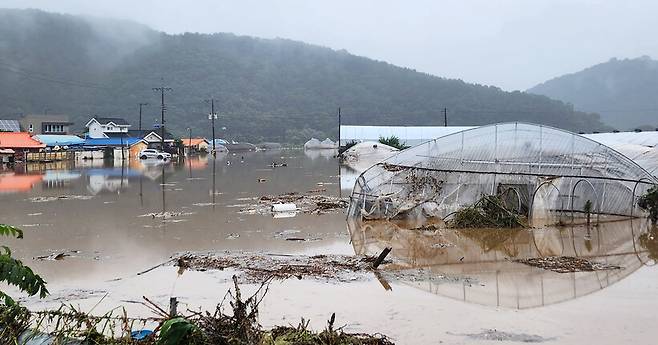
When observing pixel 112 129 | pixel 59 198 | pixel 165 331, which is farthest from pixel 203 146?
pixel 165 331

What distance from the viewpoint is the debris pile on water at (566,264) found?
11375mm

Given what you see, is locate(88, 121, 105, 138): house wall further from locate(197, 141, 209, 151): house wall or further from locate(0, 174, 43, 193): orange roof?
locate(0, 174, 43, 193): orange roof

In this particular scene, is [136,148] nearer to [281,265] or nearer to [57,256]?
[57,256]

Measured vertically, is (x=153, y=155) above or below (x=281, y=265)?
above

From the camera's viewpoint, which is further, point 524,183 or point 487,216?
point 524,183

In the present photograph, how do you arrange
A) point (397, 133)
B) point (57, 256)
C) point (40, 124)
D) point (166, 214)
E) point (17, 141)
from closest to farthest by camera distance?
point (57, 256), point (166, 214), point (17, 141), point (397, 133), point (40, 124)

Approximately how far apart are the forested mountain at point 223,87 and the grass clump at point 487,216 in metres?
101

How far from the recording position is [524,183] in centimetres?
1755

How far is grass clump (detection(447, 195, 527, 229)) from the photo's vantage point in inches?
632

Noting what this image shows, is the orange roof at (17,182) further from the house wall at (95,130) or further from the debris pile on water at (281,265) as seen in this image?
the house wall at (95,130)

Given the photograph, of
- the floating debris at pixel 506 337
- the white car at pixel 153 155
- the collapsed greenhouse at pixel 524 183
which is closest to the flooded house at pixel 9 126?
the white car at pixel 153 155

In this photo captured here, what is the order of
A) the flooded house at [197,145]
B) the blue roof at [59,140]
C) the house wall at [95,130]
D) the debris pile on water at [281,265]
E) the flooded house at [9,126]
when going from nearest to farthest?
1. the debris pile on water at [281,265]
2. the blue roof at [59,140]
3. the flooded house at [9,126]
4. the house wall at [95,130]
5. the flooded house at [197,145]

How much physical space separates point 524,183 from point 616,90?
541ft

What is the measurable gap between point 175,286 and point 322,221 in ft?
26.1
